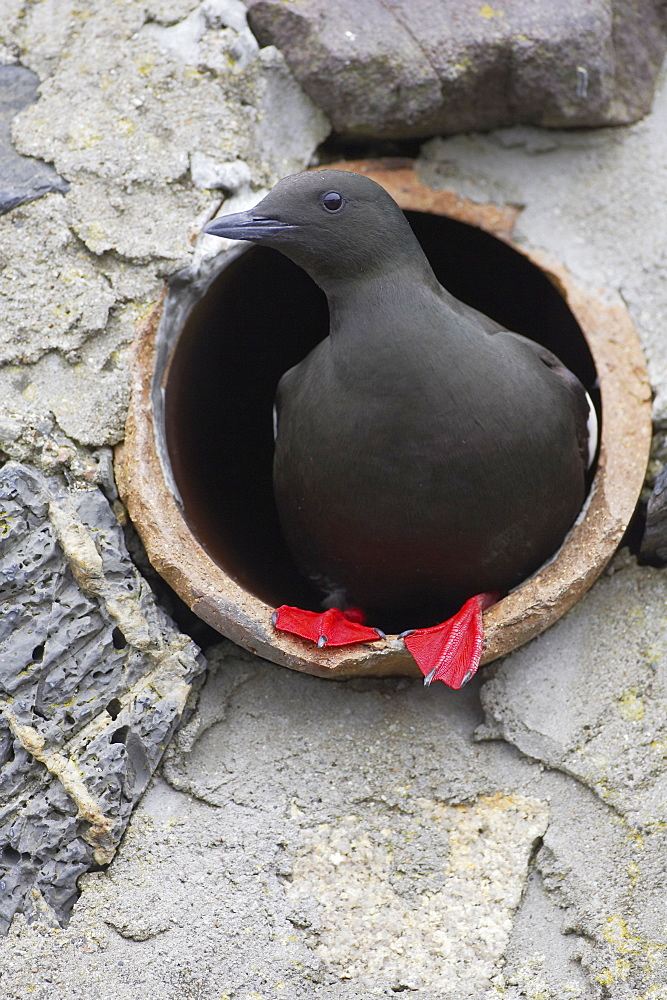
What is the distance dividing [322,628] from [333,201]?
1095mm

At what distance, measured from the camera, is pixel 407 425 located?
2.45 metres

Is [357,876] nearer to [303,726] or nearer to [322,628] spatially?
[303,726]

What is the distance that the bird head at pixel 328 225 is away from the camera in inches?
99.8

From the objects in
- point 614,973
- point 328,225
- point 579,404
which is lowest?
point 614,973

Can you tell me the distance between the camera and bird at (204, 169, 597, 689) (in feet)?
8.08

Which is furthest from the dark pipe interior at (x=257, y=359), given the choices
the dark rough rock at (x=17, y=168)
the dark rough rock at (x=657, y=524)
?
the dark rough rock at (x=657, y=524)

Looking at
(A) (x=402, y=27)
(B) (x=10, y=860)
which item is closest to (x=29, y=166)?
(A) (x=402, y=27)

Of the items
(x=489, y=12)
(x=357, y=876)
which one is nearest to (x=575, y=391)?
(x=489, y=12)

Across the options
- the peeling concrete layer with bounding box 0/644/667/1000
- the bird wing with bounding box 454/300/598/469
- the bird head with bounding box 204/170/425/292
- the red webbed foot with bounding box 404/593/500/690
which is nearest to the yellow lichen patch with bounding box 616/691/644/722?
the peeling concrete layer with bounding box 0/644/667/1000

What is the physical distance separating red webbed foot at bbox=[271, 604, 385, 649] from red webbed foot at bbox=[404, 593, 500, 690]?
11cm

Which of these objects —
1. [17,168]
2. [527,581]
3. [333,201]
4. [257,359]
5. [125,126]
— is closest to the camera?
[333,201]

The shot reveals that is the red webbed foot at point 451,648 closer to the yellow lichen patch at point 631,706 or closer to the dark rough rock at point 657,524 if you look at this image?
the yellow lichen patch at point 631,706

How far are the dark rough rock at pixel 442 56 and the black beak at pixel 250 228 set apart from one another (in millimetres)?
919

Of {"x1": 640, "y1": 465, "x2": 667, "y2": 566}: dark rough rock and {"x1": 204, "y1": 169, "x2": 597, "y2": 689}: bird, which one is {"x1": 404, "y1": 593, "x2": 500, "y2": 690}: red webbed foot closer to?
{"x1": 204, "y1": 169, "x2": 597, "y2": 689}: bird
